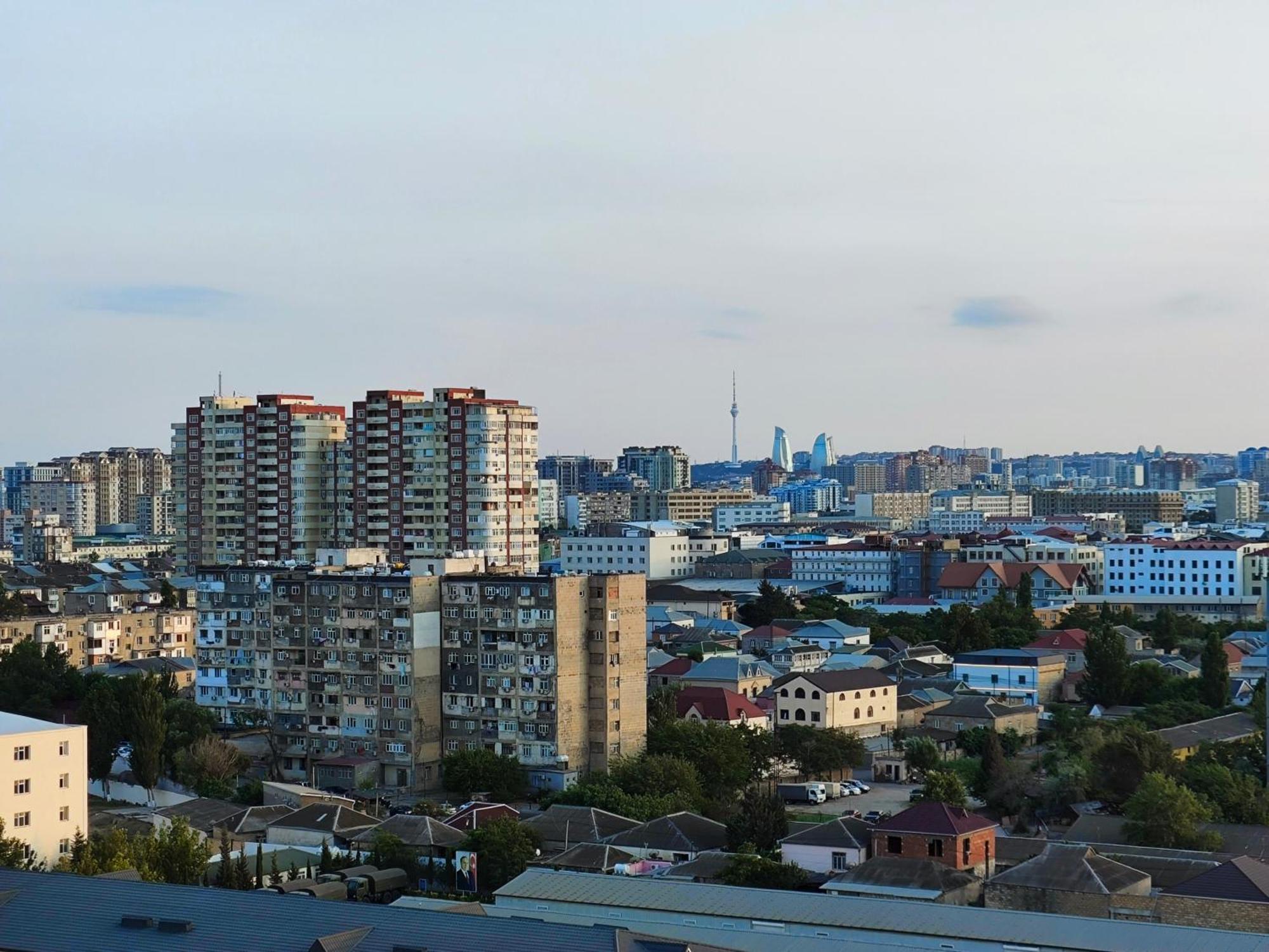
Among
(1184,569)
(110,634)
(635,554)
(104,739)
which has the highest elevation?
(635,554)

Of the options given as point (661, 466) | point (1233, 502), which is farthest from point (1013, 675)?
point (661, 466)

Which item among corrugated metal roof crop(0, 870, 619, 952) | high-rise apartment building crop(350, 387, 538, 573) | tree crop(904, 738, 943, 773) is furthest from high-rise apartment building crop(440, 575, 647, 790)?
high-rise apartment building crop(350, 387, 538, 573)

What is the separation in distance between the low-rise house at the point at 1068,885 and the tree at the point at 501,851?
4363mm

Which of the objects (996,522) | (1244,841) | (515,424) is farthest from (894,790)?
(996,522)

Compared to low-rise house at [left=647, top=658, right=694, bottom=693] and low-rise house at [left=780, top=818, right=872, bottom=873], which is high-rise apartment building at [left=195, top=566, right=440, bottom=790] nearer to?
low-rise house at [left=647, top=658, right=694, bottom=693]

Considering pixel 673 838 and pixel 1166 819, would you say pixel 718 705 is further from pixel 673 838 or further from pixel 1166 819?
pixel 1166 819

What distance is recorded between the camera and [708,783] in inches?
836

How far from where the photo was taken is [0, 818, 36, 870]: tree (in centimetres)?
1507

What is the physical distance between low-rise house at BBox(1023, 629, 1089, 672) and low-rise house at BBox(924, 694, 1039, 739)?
14.6ft

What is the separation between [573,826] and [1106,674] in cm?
1240

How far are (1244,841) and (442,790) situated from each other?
9.62 metres

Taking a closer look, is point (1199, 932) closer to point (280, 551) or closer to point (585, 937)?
point (585, 937)

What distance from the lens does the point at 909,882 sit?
15.0 metres

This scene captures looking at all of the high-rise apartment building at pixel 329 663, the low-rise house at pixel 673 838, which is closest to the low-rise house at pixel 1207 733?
the low-rise house at pixel 673 838
